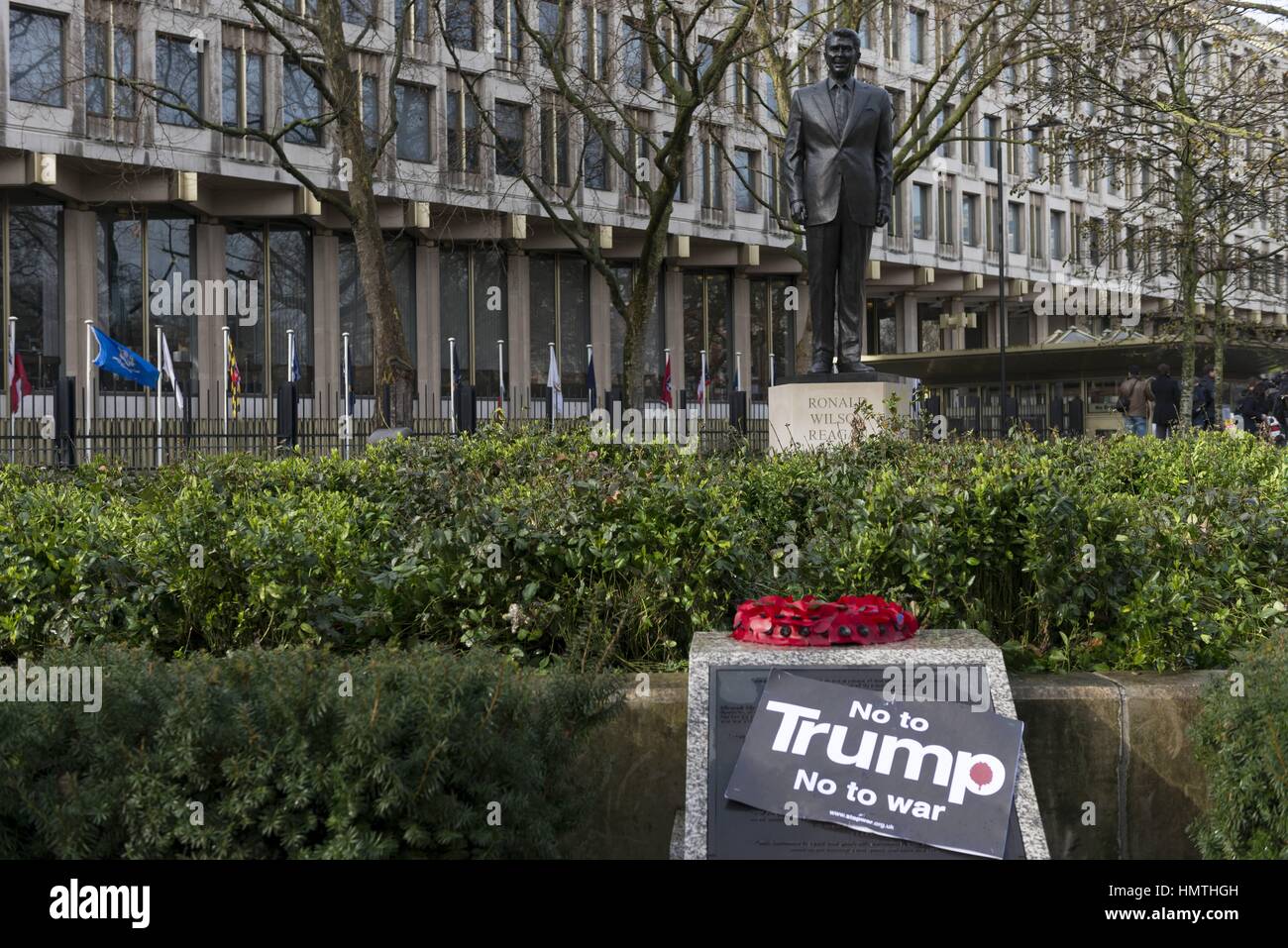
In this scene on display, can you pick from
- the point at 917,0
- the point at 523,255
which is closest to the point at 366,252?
the point at 523,255

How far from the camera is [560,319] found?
4444 cm

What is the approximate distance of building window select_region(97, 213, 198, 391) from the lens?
3447 centimetres

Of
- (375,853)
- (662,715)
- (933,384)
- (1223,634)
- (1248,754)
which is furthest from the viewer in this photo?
(933,384)

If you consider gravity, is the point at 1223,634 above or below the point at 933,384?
below

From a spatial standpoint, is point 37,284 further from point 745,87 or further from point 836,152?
point 836,152

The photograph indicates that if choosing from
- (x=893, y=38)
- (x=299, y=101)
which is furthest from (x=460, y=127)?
(x=893, y=38)

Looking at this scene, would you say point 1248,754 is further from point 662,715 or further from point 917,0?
point 917,0

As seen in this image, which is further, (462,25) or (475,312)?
(475,312)

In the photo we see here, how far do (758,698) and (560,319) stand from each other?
40.1m

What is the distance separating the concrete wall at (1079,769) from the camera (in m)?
5.17

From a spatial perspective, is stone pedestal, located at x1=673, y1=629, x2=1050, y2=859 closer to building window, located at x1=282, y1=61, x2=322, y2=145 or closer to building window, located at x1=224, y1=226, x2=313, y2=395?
building window, located at x1=282, y1=61, x2=322, y2=145

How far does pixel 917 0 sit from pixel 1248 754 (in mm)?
48394

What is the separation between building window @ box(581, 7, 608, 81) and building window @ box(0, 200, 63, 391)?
1261 cm

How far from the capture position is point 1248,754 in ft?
14.8
